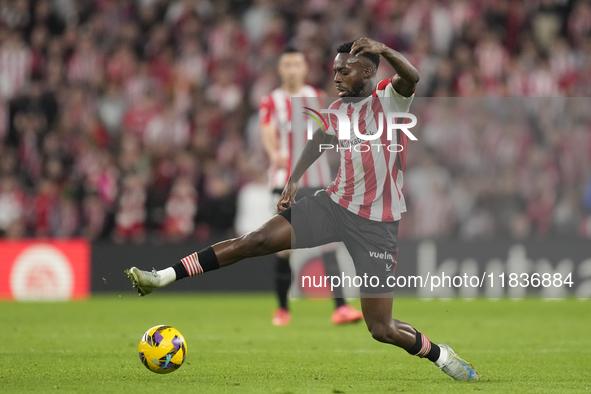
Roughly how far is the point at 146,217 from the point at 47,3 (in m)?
5.52

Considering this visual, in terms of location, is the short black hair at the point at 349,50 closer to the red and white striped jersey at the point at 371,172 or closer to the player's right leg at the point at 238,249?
the red and white striped jersey at the point at 371,172

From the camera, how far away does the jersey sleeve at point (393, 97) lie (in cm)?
533

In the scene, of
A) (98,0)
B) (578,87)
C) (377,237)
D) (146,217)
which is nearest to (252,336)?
(377,237)

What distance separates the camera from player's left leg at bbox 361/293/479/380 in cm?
540

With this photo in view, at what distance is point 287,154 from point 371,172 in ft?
12.3

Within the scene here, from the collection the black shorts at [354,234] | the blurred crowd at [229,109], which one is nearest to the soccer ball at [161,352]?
the black shorts at [354,234]

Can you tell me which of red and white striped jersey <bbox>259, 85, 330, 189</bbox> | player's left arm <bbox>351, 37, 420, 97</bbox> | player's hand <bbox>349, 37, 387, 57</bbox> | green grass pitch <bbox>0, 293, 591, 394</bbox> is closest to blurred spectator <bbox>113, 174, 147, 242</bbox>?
green grass pitch <bbox>0, 293, 591, 394</bbox>

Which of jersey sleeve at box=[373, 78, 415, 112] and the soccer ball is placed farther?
the soccer ball

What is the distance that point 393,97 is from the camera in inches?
211

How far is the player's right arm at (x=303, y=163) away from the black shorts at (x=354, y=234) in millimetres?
219

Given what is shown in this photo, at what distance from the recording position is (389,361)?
6.68 m

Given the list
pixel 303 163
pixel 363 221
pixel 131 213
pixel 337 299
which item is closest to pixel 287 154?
pixel 337 299

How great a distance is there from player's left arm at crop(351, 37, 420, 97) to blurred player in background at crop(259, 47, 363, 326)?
3825 mm

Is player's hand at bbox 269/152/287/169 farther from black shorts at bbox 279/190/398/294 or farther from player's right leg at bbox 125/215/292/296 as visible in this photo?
player's right leg at bbox 125/215/292/296
